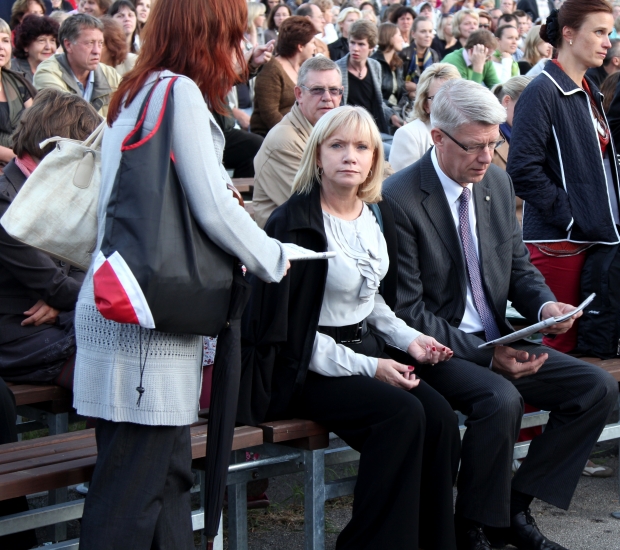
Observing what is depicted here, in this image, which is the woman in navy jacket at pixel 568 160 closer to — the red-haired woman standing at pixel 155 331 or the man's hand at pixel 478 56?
the red-haired woman standing at pixel 155 331

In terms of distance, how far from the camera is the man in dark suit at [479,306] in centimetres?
357

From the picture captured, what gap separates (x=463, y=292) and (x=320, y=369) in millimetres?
763

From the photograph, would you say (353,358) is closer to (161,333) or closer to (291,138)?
(161,333)

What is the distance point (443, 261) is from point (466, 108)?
0.61m

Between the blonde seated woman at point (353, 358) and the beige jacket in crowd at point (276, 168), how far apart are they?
4.69 ft

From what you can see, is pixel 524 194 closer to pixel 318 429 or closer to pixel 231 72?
pixel 318 429

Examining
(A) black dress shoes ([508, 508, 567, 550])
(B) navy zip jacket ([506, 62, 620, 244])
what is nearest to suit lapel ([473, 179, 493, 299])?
(B) navy zip jacket ([506, 62, 620, 244])

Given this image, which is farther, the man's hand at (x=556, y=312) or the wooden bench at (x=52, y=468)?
the man's hand at (x=556, y=312)

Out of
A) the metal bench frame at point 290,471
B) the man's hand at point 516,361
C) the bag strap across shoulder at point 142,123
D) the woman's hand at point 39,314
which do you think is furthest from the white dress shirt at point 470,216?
the bag strap across shoulder at point 142,123

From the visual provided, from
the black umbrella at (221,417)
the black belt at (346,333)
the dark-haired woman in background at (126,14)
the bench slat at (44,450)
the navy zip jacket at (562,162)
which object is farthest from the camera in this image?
the dark-haired woman in background at (126,14)

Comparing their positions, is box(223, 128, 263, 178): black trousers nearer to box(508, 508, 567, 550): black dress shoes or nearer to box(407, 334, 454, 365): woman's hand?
box(407, 334, 454, 365): woman's hand

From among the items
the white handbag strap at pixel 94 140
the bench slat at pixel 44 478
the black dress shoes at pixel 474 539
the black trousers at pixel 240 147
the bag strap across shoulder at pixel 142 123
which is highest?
the bag strap across shoulder at pixel 142 123

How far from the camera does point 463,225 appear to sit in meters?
3.77

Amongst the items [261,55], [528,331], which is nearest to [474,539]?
[528,331]
